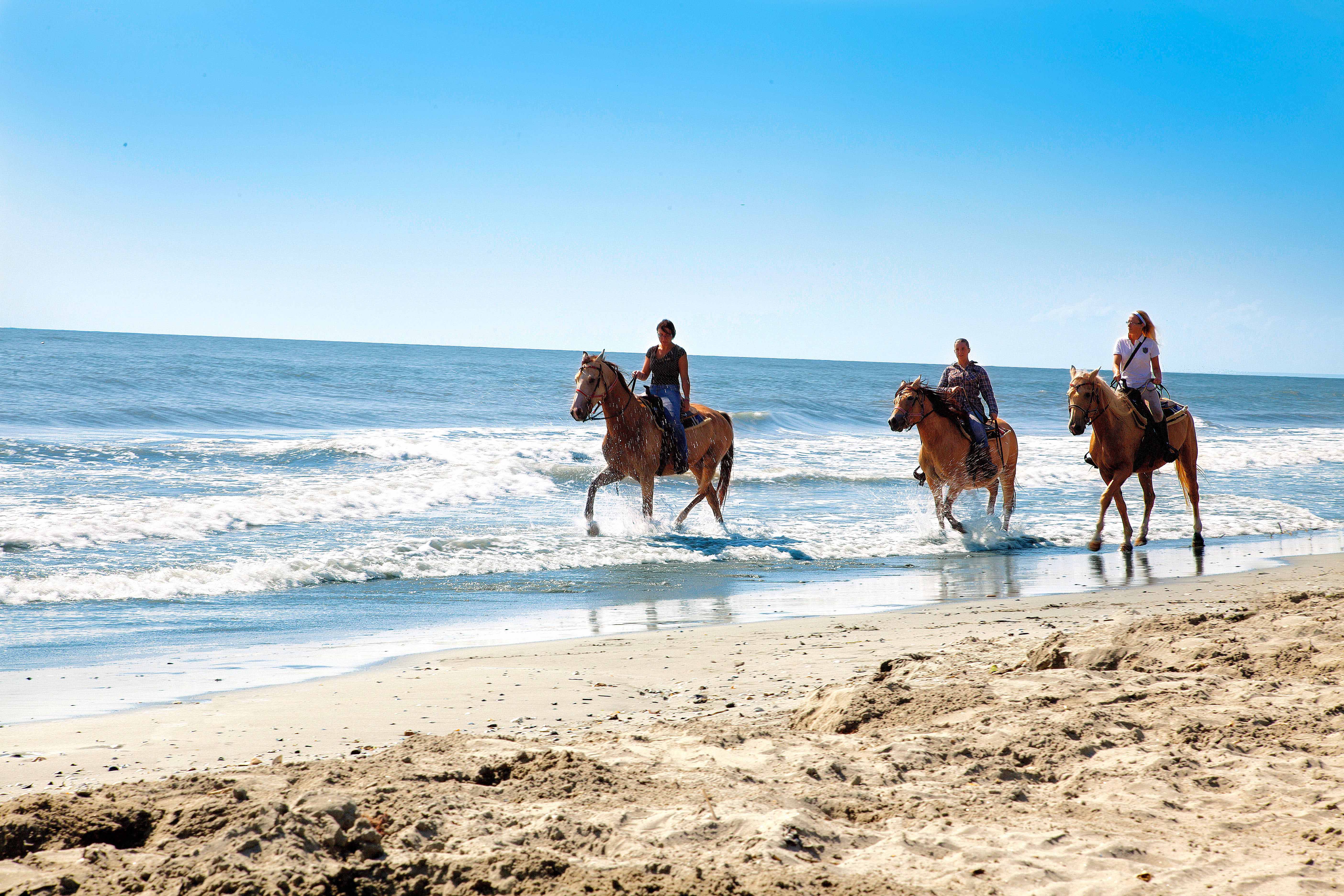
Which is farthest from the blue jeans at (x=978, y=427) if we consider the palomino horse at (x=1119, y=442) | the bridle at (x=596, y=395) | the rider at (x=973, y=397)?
the bridle at (x=596, y=395)

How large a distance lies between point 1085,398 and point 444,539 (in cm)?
743

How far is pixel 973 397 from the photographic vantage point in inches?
462

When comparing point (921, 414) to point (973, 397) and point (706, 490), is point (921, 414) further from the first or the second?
point (706, 490)

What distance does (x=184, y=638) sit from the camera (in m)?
6.04

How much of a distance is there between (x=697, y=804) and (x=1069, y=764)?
4.46 feet

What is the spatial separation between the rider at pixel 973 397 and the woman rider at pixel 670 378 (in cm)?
323

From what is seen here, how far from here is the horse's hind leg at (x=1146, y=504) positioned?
11219mm

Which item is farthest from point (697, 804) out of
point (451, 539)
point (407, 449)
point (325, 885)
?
point (407, 449)

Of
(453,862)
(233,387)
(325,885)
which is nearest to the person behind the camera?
(325,885)

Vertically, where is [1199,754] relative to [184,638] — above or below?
above

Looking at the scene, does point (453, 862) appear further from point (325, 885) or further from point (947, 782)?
point (947, 782)

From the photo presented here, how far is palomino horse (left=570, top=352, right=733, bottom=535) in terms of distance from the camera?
10.9 metres

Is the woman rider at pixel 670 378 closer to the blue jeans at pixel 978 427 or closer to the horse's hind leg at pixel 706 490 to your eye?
the horse's hind leg at pixel 706 490

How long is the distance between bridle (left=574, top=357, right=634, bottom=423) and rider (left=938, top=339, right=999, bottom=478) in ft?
12.9
